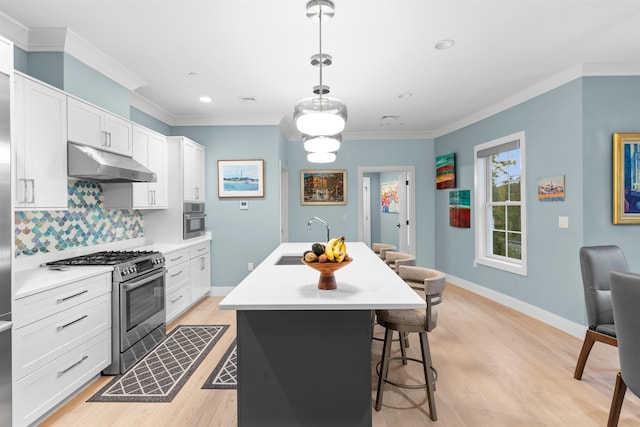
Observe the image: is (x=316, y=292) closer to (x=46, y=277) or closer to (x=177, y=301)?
(x=46, y=277)

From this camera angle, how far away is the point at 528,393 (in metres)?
2.37

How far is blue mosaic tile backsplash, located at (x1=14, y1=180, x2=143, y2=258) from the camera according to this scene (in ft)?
8.39

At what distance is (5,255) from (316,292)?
1.62m

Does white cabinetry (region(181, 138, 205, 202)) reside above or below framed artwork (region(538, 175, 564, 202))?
above

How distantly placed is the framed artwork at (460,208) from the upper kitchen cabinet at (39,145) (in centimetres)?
499

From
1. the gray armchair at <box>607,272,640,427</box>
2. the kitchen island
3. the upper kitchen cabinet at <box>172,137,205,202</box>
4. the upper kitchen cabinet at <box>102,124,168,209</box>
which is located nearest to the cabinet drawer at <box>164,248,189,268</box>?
the upper kitchen cabinet at <box>102,124,168,209</box>

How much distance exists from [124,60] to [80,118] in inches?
31.6

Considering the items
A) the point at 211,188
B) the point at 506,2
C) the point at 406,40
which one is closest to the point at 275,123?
the point at 211,188

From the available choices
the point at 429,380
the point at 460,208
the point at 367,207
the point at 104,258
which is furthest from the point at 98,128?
the point at 367,207

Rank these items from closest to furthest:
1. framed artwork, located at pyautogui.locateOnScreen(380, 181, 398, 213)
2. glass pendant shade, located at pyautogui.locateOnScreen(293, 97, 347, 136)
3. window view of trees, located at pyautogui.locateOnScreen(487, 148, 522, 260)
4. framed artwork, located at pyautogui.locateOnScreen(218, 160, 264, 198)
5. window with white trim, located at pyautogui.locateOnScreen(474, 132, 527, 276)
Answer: glass pendant shade, located at pyautogui.locateOnScreen(293, 97, 347, 136), window with white trim, located at pyautogui.locateOnScreen(474, 132, 527, 276), window view of trees, located at pyautogui.locateOnScreen(487, 148, 522, 260), framed artwork, located at pyautogui.locateOnScreen(218, 160, 264, 198), framed artwork, located at pyautogui.locateOnScreen(380, 181, 398, 213)

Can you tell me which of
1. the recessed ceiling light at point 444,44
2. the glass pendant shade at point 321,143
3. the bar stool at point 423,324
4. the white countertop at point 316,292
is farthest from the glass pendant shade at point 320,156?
the bar stool at point 423,324

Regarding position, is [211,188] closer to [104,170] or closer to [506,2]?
[104,170]

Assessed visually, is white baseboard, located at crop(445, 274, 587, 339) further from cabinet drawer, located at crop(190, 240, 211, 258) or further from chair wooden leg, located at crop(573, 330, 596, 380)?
cabinet drawer, located at crop(190, 240, 211, 258)

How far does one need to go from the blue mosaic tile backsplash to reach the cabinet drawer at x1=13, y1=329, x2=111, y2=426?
0.86 m
